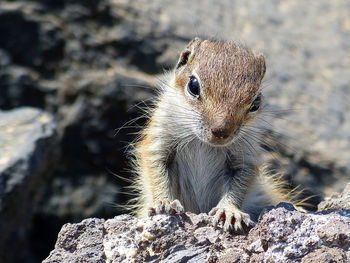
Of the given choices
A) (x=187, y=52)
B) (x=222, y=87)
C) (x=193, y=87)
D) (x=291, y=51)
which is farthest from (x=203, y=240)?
(x=291, y=51)

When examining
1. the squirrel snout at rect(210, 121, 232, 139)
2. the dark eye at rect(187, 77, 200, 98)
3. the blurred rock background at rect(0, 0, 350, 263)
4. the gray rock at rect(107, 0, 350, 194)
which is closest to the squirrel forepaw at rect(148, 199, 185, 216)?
the squirrel snout at rect(210, 121, 232, 139)

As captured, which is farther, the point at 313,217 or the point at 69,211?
the point at 69,211

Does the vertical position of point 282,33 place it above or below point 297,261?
above

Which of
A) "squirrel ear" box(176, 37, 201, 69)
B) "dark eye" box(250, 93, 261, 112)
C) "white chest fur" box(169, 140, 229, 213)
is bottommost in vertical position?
"white chest fur" box(169, 140, 229, 213)

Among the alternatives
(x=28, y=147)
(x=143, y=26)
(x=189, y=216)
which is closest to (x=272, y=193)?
(x=189, y=216)

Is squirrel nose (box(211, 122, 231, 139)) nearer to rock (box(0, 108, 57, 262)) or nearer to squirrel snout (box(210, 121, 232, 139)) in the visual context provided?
squirrel snout (box(210, 121, 232, 139))

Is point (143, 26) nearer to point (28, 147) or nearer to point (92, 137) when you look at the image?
point (92, 137)

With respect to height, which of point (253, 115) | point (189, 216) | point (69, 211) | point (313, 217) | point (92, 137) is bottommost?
point (69, 211)

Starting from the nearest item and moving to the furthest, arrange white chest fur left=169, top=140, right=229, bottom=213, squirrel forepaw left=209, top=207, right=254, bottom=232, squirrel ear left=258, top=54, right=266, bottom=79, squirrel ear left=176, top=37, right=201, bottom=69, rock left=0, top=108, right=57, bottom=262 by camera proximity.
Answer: squirrel forepaw left=209, top=207, right=254, bottom=232
squirrel ear left=258, top=54, right=266, bottom=79
white chest fur left=169, top=140, right=229, bottom=213
squirrel ear left=176, top=37, right=201, bottom=69
rock left=0, top=108, right=57, bottom=262
